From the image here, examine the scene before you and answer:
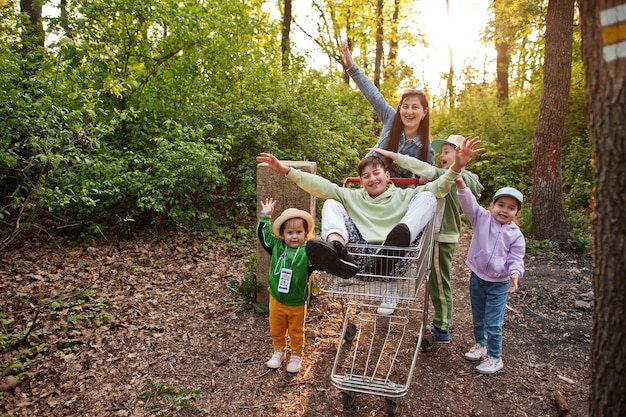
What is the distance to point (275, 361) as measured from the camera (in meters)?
4.22

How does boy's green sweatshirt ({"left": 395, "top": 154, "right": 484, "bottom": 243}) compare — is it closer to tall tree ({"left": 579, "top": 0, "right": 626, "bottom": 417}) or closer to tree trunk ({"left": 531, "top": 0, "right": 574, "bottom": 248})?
tall tree ({"left": 579, "top": 0, "right": 626, "bottom": 417})

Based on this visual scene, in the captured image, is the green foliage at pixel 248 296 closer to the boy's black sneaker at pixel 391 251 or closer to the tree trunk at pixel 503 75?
the boy's black sneaker at pixel 391 251

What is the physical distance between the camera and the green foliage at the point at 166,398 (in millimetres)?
3660

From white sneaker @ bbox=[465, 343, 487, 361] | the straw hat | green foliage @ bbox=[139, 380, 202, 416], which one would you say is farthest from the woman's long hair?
green foliage @ bbox=[139, 380, 202, 416]

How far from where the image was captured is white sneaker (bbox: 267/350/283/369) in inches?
166

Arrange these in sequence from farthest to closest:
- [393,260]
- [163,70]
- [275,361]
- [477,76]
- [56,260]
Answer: [477,76]
[163,70]
[56,260]
[275,361]
[393,260]

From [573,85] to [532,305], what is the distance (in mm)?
7445

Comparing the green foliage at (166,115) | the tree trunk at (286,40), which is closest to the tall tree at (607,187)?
the green foliage at (166,115)

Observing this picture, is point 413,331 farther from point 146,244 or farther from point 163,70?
point 163,70

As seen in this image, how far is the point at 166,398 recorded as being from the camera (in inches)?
150

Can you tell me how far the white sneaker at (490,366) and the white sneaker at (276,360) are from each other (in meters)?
1.72

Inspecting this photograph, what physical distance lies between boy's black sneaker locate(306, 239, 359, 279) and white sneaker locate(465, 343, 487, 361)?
1.73 metres

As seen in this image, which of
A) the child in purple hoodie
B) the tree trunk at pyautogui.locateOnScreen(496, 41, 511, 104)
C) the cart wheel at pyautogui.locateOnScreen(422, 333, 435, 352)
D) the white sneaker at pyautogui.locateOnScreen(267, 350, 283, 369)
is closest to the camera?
the child in purple hoodie

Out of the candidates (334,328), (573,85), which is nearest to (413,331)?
(334,328)
